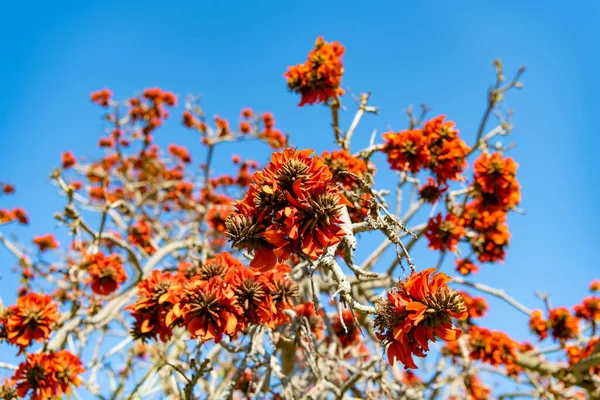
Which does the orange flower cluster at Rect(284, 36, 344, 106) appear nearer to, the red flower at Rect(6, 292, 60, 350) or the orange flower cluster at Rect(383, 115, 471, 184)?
the orange flower cluster at Rect(383, 115, 471, 184)

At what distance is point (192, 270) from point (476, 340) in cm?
310

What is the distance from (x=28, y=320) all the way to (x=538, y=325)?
5150 millimetres

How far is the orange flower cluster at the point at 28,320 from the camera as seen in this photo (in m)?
2.79

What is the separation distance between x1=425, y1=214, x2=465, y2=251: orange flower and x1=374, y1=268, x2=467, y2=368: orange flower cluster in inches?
91.2

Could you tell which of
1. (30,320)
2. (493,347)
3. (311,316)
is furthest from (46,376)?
(493,347)

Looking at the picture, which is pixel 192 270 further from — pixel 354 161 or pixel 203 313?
pixel 354 161

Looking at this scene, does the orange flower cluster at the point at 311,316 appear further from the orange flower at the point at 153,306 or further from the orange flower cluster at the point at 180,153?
the orange flower cluster at the point at 180,153

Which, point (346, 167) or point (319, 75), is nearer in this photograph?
point (346, 167)

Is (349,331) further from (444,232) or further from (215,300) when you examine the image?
(215,300)

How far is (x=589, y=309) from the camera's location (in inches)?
203

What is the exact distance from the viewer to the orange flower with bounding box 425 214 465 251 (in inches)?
144

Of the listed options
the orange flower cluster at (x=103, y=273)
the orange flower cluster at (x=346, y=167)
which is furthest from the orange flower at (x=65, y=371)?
the orange flower cluster at (x=346, y=167)

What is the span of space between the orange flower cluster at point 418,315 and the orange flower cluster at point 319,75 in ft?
7.59

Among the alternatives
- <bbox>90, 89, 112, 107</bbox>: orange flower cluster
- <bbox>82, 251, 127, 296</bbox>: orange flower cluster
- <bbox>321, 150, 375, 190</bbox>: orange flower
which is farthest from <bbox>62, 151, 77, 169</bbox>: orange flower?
<bbox>321, 150, 375, 190</bbox>: orange flower
